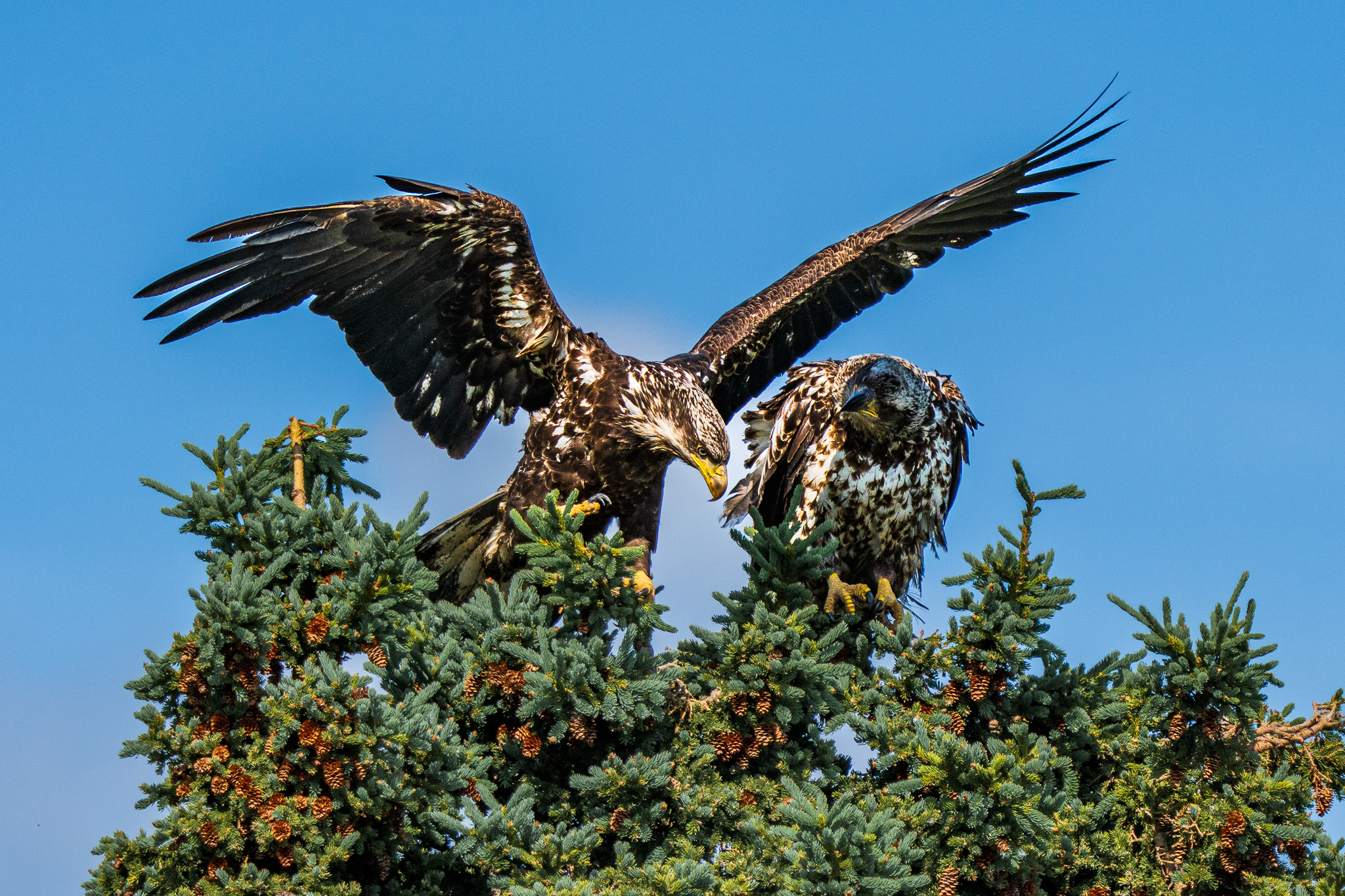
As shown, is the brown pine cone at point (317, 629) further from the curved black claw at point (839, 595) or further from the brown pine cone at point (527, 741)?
the curved black claw at point (839, 595)

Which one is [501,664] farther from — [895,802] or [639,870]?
[895,802]

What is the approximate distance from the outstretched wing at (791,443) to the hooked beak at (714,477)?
2.89 feet

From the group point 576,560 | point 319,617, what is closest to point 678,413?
point 576,560

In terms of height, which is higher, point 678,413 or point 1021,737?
point 678,413

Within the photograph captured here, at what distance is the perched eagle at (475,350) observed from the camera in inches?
256

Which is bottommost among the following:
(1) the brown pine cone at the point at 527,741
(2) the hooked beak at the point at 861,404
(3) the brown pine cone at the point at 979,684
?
(1) the brown pine cone at the point at 527,741

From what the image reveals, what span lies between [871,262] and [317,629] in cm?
478

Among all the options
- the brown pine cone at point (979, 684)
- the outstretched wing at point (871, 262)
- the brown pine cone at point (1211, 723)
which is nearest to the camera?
the brown pine cone at point (1211, 723)

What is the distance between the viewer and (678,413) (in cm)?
649

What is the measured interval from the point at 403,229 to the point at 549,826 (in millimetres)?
3350

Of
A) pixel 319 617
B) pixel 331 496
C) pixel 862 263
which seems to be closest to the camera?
pixel 319 617

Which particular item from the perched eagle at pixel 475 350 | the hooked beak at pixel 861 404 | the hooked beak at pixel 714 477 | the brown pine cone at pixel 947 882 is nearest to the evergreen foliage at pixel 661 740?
the brown pine cone at pixel 947 882

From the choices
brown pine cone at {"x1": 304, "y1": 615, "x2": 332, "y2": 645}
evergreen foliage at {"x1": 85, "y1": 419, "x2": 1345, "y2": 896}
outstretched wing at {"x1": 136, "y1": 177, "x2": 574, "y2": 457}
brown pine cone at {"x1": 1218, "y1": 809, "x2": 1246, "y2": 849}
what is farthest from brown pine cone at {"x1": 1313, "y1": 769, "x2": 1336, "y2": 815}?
outstretched wing at {"x1": 136, "y1": 177, "x2": 574, "y2": 457}

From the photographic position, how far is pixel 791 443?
23.9 ft
